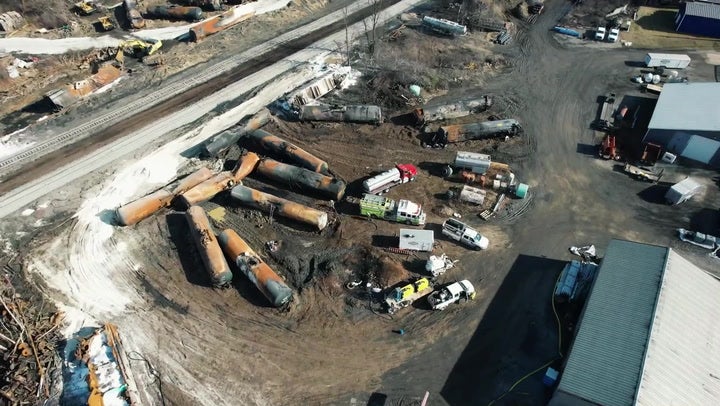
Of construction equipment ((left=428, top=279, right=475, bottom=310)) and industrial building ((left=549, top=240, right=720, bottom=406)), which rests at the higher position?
industrial building ((left=549, top=240, right=720, bottom=406))

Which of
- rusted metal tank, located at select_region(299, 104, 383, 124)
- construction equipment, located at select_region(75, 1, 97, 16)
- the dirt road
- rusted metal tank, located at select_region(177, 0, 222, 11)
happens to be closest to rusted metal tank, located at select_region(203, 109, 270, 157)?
rusted metal tank, located at select_region(299, 104, 383, 124)

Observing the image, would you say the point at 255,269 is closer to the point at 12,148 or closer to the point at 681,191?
the point at 12,148

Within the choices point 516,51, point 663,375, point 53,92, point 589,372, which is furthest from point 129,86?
point 663,375

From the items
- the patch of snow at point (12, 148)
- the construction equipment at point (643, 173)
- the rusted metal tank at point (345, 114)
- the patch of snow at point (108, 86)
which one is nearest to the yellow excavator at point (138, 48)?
the patch of snow at point (108, 86)

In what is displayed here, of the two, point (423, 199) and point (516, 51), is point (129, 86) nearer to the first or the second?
point (423, 199)

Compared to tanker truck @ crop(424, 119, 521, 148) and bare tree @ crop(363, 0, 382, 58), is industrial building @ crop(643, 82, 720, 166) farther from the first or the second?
bare tree @ crop(363, 0, 382, 58)

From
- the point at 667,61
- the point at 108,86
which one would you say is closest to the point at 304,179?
the point at 108,86

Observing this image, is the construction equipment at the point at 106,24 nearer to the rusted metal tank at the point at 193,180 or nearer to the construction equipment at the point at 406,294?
the rusted metal tank at the point at 193,180
